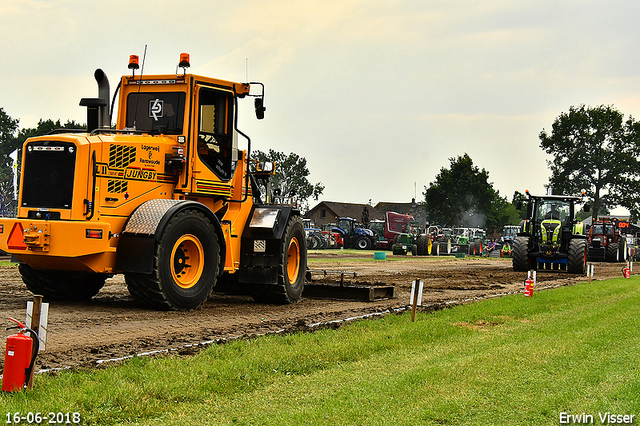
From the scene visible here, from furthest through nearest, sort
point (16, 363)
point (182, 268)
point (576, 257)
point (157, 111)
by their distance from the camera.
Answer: point (576, 257) → point (157, 111) → point (182, 268) → point (16, 363)

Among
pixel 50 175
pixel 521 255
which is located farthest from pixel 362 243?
pixel 50 175

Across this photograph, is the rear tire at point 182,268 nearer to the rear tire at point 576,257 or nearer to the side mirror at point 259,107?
the side mirror at point 259,107

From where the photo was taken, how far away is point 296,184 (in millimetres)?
104938

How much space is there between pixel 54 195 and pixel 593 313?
9315mm

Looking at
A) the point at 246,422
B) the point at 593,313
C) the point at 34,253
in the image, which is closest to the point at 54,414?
the point at 246,422

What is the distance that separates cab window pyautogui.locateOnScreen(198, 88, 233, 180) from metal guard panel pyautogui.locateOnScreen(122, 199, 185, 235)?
1.39 metres

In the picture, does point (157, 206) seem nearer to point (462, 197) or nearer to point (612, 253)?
point (612, 253)

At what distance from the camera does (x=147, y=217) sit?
34.8 ft

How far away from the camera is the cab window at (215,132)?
12.0 metres

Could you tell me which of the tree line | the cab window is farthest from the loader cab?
the tree line

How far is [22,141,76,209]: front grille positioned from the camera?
10.4 metres

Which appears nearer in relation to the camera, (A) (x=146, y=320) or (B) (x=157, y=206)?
(A) (x=146, y=320)

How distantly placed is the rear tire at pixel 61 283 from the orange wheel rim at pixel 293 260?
3.49m

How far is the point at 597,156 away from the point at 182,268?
256 ft
